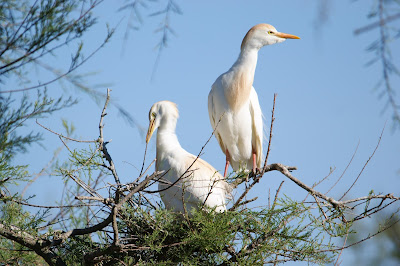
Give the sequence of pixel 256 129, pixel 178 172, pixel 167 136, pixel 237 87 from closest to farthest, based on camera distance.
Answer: pixel 178 172, pixel 167 136, pixel 237 87, pixel 256 129

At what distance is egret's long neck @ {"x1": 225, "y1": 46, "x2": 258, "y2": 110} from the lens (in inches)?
164

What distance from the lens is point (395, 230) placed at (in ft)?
11.6

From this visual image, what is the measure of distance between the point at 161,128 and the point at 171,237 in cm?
101

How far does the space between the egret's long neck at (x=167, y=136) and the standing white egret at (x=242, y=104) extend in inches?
25.0

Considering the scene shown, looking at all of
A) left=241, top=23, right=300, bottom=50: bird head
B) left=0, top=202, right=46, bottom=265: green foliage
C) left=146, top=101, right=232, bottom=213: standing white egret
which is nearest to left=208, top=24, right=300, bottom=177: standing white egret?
left=241, top=23, right=300, bottom=50: bird head

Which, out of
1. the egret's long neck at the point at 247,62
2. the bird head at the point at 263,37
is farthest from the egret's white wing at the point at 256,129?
the bird head at the point at 263,37

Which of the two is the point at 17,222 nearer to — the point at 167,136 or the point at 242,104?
the point at 167,136

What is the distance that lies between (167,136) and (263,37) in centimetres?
127

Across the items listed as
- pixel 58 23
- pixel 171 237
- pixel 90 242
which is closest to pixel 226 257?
pixel 171 237

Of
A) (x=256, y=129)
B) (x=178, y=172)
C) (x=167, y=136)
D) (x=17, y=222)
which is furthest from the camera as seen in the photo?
(x=256, y=129)

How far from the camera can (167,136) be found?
11.9ft

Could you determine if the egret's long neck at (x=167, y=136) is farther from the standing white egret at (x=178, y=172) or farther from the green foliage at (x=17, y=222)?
the green foliage at (x=17, y=222)

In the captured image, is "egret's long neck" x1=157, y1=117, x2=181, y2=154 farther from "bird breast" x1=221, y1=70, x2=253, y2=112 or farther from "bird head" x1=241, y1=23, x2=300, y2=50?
"bird head" x1=241, y1=23, x2=300, y2=50

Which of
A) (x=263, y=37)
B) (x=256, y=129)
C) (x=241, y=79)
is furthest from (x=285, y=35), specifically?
(x=256, y=129)
